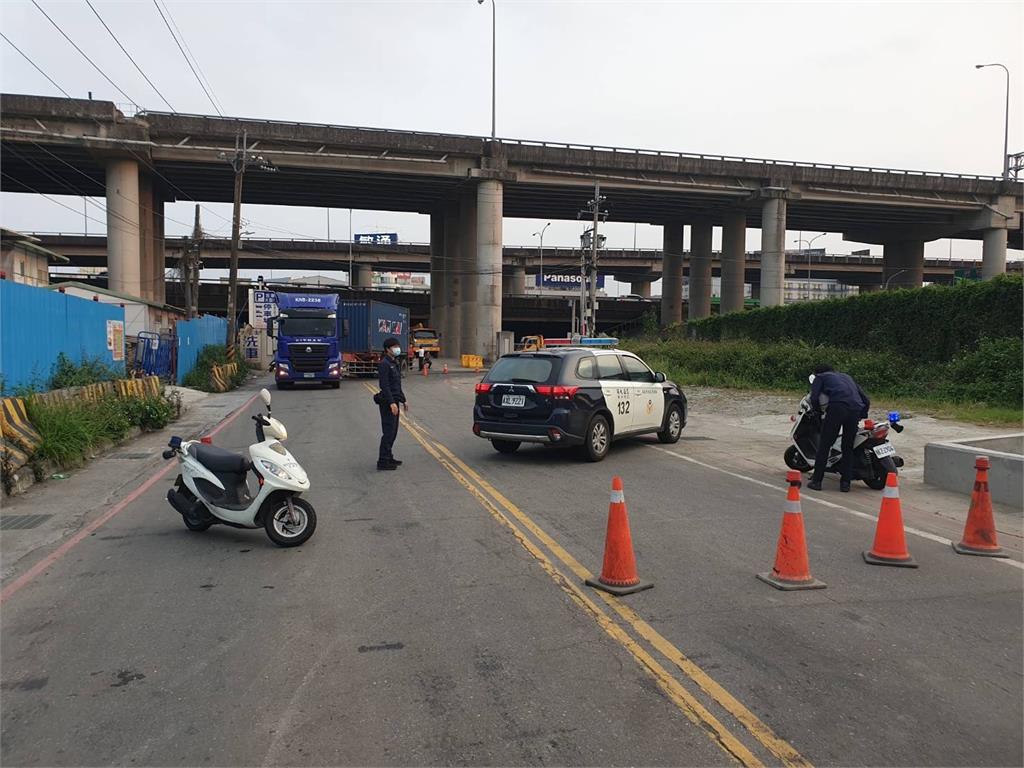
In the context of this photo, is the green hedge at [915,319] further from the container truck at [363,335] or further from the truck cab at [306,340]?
the truck cab at [306,340]

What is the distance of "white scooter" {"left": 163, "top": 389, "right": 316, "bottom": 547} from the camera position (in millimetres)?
7020

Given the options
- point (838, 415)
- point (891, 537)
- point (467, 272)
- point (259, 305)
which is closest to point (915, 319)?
point (838, 415)

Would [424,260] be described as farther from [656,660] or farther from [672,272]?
[656,660]

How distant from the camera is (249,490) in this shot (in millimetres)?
7566

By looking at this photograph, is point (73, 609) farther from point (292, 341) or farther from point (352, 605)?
point (292, 341)

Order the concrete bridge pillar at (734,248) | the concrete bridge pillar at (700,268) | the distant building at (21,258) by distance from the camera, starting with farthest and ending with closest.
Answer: the concrete bridge pillar at (700,268), the concrete bridge pillar at (734,248), the distant building at (21,258)

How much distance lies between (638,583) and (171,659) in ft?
10.5

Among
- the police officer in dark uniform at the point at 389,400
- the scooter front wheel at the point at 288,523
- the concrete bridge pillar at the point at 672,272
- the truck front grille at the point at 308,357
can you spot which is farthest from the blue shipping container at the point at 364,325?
the concrete bridge pillar at the point at 672,272

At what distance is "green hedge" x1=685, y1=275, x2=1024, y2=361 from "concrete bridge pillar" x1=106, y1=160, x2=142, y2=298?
36550 millimetres

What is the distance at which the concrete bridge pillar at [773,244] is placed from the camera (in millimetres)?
56219

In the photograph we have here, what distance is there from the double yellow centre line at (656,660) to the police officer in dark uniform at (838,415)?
4.00m

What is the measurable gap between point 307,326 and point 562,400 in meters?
19.7

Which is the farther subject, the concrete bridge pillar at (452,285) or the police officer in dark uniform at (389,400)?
the concrete bridge pillar at (452,285)

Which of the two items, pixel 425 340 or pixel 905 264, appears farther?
pixel 905 264
